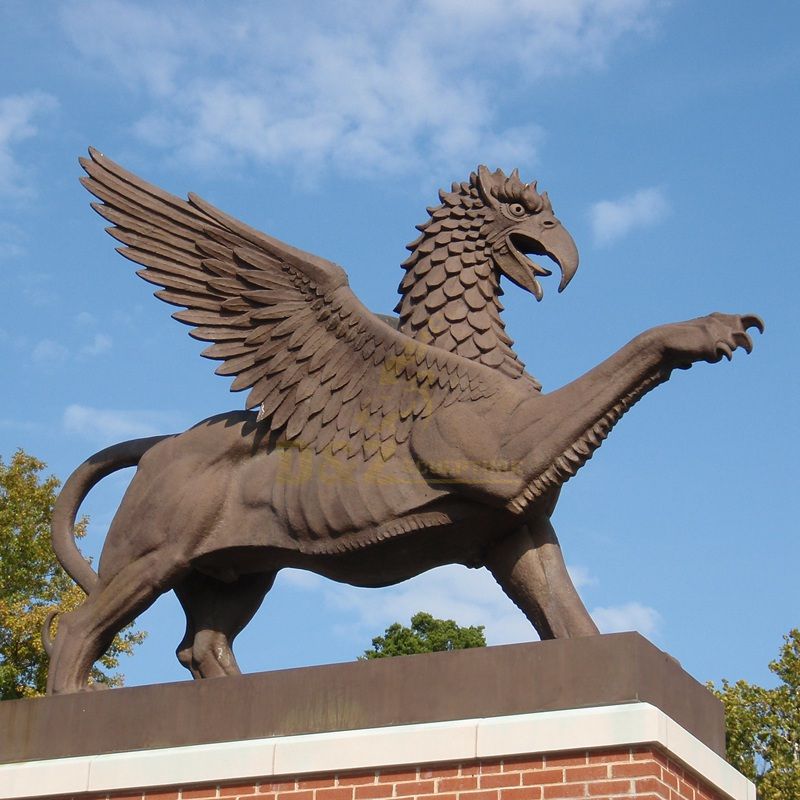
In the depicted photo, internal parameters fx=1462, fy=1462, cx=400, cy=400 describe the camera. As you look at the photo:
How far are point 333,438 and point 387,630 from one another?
56.6 feet

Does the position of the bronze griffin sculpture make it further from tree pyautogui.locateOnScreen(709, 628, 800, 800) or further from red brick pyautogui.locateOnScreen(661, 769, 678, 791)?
tree pyautogui.locateOnScreen(709, 628, 800, 800)

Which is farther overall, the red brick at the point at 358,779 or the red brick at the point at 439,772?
the red brick at the point at 358,779

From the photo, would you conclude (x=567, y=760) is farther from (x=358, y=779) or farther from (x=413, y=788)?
(x=358, y=779)

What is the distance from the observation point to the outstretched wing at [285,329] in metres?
7.29

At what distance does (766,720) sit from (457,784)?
533 inches

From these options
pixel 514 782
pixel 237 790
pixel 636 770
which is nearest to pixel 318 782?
pixel 237 790

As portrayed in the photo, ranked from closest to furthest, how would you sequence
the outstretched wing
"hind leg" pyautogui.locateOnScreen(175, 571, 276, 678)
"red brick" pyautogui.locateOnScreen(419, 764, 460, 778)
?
"red brick" pyautogui.locateOnScreen(419, 764, 460, 778) → the outstretched wing → "hind leg" pyautogui.locateOnScreen(175, 571, 276, 678)

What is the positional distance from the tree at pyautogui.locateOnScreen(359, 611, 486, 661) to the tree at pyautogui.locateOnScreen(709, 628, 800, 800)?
5663 millimetres

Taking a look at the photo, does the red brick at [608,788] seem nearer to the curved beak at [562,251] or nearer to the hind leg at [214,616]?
the hind leg at [214,616]

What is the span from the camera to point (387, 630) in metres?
24.3

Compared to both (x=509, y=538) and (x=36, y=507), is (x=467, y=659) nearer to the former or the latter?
(x=509, y=538)

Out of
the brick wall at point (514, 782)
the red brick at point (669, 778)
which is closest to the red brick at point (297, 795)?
the brick wall at point (514, 782)

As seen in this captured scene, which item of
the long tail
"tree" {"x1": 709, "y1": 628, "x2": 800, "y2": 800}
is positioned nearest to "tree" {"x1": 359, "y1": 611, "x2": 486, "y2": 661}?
"tree" {"x1": 709, "y1": 628, "x2": 800, "y2": 800}

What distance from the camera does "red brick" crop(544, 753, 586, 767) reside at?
589cm
